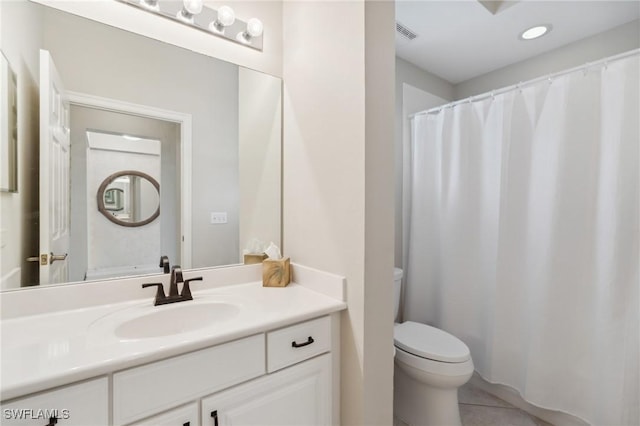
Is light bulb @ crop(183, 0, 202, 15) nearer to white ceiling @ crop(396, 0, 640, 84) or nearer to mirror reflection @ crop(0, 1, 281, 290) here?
mirror reflection @ crop(0, 1, 281, 290)

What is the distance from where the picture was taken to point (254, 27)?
139 cm

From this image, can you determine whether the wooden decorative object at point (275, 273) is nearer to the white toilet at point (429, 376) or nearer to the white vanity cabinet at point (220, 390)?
the white vanity cabinet at point (220, 390)

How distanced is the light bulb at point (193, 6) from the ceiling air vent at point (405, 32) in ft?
4.08

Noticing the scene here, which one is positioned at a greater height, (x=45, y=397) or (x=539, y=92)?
(x=539, y=92)

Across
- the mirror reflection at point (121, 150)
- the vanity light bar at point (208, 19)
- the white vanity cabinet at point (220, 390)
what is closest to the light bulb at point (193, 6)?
the vanity light bar at point (208, 19)

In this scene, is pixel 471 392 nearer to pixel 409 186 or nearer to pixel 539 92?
pixel 409 186

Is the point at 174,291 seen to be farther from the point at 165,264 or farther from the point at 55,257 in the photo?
the point at 55,257

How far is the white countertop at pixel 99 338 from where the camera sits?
0.65m

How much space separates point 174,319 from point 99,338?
0.29 meters

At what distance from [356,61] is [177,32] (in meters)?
0.84

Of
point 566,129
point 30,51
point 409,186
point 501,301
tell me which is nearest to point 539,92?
point 566,129

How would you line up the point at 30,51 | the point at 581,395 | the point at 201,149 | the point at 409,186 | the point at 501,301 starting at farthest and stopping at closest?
the point at 409,186
the point at 501,301
the point at 581,395
the point at 201,149
the point at 30,51

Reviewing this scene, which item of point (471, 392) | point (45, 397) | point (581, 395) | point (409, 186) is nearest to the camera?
point (45, 397)

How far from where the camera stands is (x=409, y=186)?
94.4 inches
